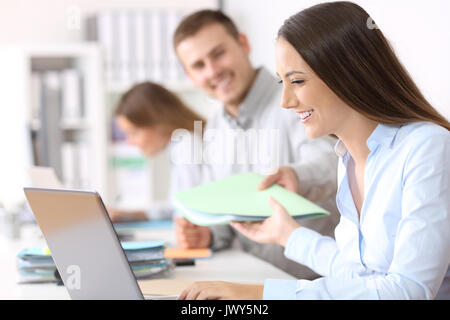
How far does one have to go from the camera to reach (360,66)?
91 cm

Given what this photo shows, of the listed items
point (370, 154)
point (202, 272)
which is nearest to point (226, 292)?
point (370, 154)

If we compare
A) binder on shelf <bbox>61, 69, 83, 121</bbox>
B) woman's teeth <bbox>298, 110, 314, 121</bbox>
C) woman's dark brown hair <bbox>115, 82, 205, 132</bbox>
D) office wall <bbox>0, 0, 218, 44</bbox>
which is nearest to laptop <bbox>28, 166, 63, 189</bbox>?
woman's teeth <bbox>298, 110, 314, 121</bbox>

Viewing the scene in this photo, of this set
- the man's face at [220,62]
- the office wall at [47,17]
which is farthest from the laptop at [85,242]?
the office wall at [47,17]

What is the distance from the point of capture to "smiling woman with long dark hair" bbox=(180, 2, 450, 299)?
803mm

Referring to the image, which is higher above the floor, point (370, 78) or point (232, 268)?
point (370, 78)

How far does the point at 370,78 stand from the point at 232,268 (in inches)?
29.3

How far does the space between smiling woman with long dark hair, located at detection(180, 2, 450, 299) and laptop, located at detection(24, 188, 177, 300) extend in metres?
0.10

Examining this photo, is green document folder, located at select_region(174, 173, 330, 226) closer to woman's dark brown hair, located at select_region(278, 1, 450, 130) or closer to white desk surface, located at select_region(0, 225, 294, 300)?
white desk surface, located at select_region(0, 225, 294, 300)

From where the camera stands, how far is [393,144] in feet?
3.04

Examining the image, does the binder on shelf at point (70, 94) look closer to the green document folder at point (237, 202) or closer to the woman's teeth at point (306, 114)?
the green document folder at point (237, 202)

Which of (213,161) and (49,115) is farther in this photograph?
(49,115)
